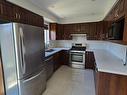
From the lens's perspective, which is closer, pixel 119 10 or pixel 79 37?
pixel 119 10

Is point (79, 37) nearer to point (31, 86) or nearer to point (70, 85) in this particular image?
point (70, 85)

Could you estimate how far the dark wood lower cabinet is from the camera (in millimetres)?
1747

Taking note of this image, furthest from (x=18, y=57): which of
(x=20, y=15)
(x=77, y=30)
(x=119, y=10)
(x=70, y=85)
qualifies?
(x=77, y=30)

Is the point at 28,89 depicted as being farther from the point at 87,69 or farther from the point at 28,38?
the point at 87,69

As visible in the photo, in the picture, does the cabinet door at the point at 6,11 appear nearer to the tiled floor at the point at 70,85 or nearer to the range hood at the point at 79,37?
the tiled floor at the point at 70,85

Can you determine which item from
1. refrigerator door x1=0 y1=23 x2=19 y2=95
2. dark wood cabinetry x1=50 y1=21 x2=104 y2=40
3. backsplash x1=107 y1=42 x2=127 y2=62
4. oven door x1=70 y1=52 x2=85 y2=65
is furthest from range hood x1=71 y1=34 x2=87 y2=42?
refrigerator door x1=0 y1=23 x2=19 y2=95

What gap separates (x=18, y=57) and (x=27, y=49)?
0.79ft

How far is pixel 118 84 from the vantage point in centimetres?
178

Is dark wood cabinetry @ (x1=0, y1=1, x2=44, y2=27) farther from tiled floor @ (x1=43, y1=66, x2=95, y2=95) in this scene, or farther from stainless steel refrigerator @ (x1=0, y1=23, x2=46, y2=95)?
tiled floor @ (x1=43, y1=66, x2=95, y2=95)

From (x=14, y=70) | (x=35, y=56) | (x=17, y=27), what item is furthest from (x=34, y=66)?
(x=17, y=27)

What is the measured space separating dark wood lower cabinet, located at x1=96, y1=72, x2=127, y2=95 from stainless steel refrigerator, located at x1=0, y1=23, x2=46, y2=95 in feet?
4.68

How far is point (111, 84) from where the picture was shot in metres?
1.83

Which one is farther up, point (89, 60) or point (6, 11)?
point (6, 11)

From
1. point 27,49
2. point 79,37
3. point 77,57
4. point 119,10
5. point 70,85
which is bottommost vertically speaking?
point 70,85
